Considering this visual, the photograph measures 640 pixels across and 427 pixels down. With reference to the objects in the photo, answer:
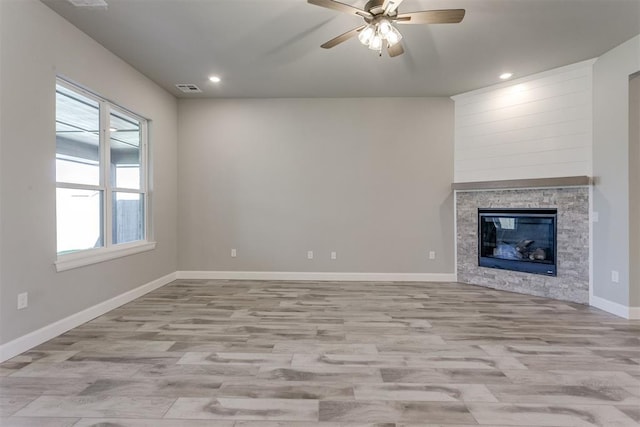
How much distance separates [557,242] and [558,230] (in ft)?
0.50

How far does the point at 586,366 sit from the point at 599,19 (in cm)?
296

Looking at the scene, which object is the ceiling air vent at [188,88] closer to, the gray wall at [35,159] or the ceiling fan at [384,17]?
the gray wall at [35,159]

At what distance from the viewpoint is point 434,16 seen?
2301 millimetres

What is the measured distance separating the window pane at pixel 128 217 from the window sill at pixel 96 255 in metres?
0.13

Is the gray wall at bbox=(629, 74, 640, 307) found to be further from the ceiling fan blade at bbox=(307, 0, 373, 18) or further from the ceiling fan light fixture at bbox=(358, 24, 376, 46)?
the ceiling fan blade at bbox=(307, 0, 373, 18)

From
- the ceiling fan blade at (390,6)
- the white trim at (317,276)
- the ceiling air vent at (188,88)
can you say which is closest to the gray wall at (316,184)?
the white trim at (317,276)

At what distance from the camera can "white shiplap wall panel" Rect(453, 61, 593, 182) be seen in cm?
378

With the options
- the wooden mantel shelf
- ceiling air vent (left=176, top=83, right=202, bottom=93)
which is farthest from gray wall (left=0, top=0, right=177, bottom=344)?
the wooden mantel shelf

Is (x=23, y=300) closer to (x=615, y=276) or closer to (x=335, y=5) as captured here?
(x=335, y=5)

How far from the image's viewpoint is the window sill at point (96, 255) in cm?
287

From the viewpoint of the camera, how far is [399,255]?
192 inches

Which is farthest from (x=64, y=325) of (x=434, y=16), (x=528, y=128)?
(x=528, y=128)

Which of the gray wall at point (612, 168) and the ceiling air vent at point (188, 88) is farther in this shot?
the ceiling air vent at point (188, 88)

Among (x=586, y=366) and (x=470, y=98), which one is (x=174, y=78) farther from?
(x=586, y=366)
